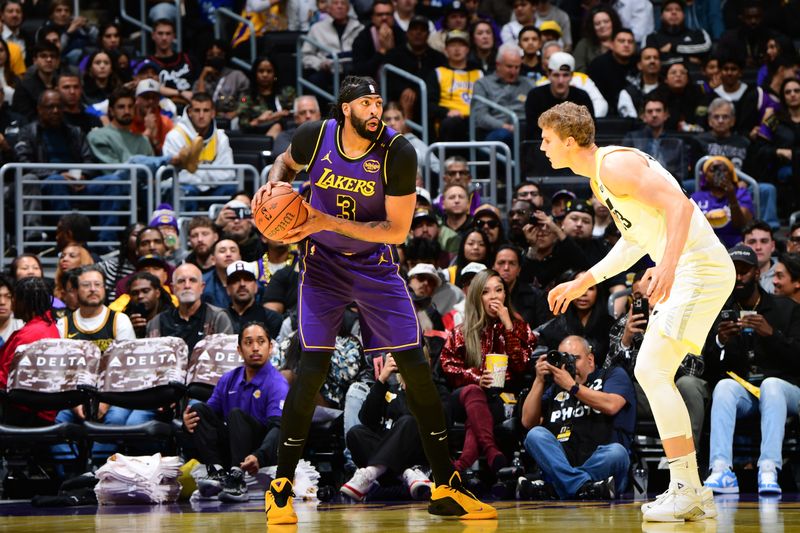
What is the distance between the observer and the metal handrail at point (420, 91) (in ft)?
46.5

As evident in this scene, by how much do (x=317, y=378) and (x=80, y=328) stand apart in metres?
4.43

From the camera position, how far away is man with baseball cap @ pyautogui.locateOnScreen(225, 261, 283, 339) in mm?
10555

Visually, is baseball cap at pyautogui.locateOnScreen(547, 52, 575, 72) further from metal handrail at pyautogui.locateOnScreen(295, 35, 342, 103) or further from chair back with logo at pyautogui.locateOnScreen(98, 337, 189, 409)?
chair back with logo at pyautogui.locateOnScreen(98, 337, 189, 409)

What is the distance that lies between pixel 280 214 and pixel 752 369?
14.5 feet

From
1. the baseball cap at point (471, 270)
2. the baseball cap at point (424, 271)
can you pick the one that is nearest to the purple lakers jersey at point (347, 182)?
the baseball cap at point (424, 271)

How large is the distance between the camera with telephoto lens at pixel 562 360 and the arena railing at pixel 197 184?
481 cm

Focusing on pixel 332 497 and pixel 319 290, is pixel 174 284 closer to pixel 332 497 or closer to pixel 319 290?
pixel 332 497

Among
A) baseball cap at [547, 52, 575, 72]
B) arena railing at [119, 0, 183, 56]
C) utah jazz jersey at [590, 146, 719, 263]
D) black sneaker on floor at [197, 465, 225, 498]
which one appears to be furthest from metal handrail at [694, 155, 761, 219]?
arena railing at [119, 0, 183, 56]

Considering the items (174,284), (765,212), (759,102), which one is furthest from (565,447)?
(759,102)

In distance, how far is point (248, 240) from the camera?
11953 millimetres

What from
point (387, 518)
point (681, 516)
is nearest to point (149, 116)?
point (387, 518)

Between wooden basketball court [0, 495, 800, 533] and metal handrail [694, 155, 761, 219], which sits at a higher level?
metal handrail [694, 155, 761, 219]

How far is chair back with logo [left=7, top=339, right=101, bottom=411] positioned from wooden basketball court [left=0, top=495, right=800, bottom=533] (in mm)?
1336

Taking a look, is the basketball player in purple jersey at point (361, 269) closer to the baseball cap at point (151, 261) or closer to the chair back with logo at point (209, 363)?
the chair back with logo at point (209, 363)
